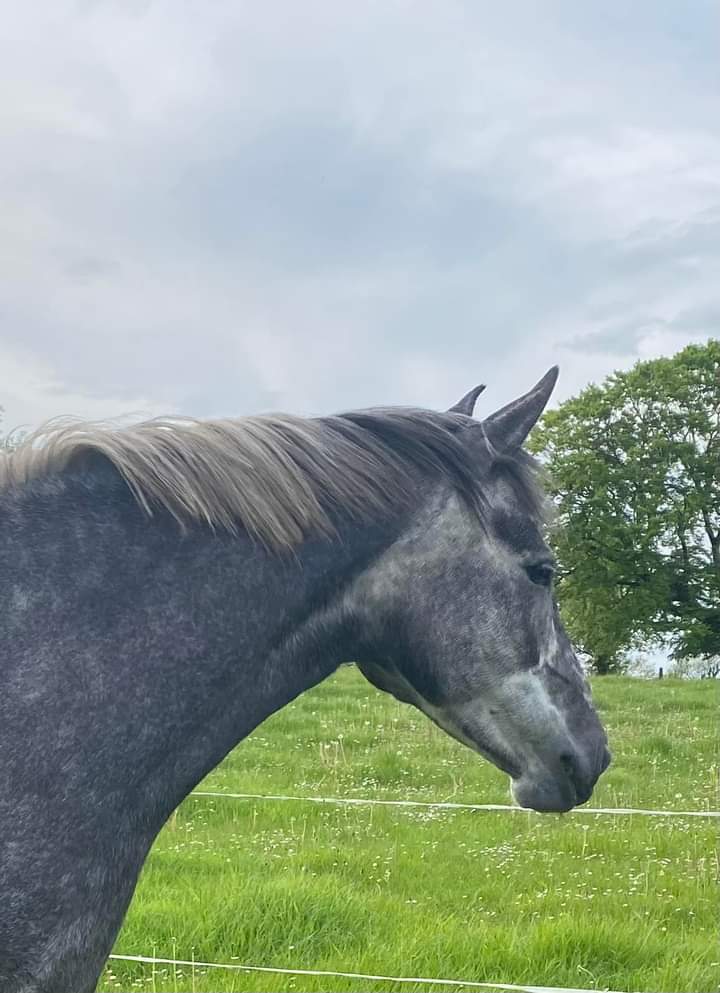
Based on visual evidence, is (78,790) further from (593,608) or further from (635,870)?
(593,608)

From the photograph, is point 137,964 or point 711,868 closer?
point 137,964

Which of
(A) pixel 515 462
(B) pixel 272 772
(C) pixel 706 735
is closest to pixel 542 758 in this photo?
(A) pixel 515 462

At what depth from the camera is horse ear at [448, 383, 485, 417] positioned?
310 centimetres

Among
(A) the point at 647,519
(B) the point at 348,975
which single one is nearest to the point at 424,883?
(B) the point at 348,975

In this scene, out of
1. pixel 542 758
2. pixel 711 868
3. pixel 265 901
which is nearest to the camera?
pixel 542 758

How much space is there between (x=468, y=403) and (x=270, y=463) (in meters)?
0.91

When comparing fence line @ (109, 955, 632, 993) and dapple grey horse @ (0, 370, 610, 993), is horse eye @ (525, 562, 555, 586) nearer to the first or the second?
dapple grey horse @ (0, 370, 610, 993)

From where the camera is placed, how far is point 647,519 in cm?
3145

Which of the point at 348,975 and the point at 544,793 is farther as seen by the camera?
the point at 348,975

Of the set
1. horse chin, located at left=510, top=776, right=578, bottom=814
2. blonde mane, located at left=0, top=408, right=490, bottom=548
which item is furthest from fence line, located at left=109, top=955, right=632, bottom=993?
blonde mane, located at left=0, top=408, right=490, bottom=548

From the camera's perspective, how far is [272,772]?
8984 millimetres

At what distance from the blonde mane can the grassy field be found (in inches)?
102

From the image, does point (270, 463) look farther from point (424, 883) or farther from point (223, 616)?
point (424, 883)

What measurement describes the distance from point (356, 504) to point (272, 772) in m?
6.98
